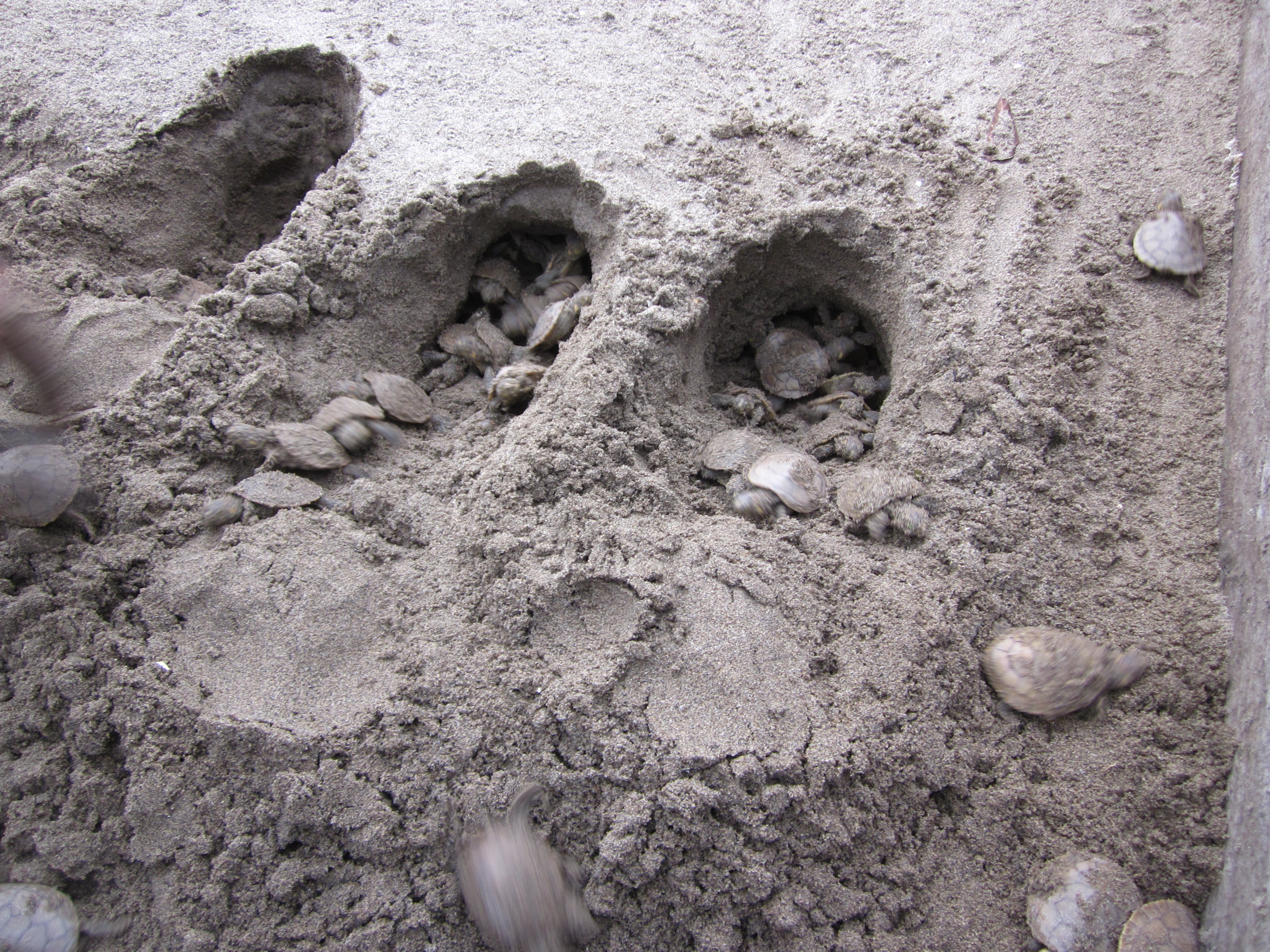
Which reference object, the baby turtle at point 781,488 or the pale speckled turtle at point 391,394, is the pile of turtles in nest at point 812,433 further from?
the pale speckled turtle at point 391,394

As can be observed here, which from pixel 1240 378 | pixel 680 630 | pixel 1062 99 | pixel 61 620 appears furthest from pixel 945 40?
pixel 61 620

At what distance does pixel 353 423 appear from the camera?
1868 mm

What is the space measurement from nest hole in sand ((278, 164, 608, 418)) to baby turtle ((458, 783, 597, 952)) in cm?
117

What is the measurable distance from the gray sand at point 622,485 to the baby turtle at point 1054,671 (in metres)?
0.05

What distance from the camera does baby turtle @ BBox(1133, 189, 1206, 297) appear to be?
6.03 ft

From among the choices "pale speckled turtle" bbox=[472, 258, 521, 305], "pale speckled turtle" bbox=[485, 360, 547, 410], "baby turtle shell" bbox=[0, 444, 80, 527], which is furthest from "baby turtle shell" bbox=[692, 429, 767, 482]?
"baby turtle shell" bbox=[0, 444, 80, 527]

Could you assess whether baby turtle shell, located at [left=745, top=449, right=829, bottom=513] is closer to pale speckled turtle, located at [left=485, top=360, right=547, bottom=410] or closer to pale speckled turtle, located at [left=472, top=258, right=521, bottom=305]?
pale speckled turtle, located at [left=485, top=360, right=547, bottom=410]

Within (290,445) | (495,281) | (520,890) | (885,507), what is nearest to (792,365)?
(885,507)

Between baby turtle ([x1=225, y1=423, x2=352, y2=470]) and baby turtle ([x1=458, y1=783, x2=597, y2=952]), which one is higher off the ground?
baby turtle ([x1=225, y1=423, x2=352, y2=470])

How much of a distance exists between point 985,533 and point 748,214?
41.8 inches

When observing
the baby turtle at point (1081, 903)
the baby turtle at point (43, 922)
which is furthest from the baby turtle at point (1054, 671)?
the baby turtle at point (43, 922)

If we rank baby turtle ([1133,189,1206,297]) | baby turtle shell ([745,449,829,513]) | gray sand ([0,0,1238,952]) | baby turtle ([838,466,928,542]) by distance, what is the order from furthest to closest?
baby turtle ([1133,189,1206,297])
baby turtle shell ([745,449,829,513])
baby turtle ([838,466,928,542])
gray sand ([0,0,1238,952])

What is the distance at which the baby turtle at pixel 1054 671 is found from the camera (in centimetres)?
143

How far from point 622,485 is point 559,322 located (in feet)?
1.88
